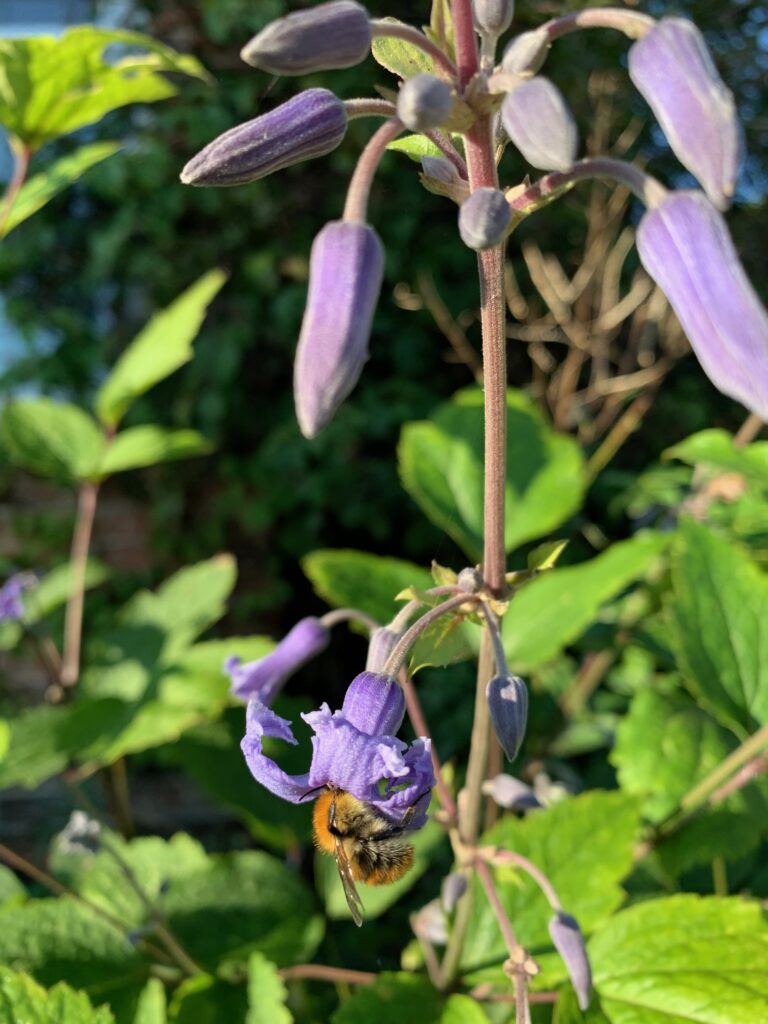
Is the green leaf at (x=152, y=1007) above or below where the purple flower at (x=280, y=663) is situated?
below

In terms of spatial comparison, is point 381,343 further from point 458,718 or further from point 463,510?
point 463,510

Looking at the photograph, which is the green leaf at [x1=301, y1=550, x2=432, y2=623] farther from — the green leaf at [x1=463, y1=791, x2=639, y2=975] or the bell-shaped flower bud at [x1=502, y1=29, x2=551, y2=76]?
the bell-shaped flower bud at [x1=502, y1=29, x2=551, y2=76]

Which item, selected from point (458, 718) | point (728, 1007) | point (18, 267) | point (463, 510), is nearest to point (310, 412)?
point (728, 1007)

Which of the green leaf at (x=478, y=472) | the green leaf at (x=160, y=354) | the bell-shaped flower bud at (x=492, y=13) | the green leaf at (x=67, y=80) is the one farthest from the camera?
the green leaf at (x=160, y=354)

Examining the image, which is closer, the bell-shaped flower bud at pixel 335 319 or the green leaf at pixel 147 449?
the bell-shaped flower bud at pixel 335 319

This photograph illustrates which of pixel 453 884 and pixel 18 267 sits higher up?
pixel 453 884

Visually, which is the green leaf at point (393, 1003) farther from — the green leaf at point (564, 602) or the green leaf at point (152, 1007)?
the green leaf at point (564, 602)

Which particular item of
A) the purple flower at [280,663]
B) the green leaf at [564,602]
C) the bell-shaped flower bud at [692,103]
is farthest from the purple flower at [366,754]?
the green leaf at [564,602]
